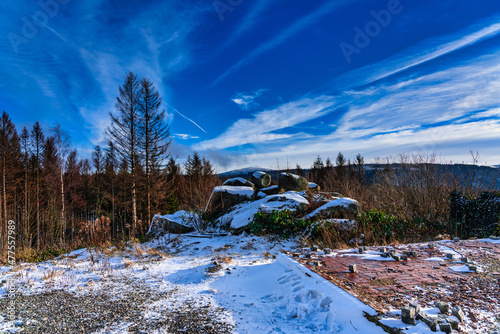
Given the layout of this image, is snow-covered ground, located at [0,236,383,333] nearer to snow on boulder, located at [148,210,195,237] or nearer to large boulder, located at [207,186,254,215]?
snow on boulder, located at [148,210,195,237]

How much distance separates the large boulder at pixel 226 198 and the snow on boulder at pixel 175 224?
0.84 meters

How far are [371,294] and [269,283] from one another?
5.39 feet

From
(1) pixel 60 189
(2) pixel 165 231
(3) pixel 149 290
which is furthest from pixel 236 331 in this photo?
(1) pixel 60 189

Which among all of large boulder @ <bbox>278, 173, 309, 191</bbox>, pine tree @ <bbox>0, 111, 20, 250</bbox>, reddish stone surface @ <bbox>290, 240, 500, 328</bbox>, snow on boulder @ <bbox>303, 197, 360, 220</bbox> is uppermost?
pine tree @ <bbox>0, 111, 20, 250</bbox>

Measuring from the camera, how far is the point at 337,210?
7.55 m

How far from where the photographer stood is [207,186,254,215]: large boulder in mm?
10344

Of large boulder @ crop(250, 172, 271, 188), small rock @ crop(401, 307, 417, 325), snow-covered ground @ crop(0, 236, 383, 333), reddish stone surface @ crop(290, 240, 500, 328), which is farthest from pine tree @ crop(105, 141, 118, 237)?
small rock @ crop(401, 307, 417, 325)

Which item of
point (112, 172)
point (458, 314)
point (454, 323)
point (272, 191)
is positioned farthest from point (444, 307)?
point (112, 172)

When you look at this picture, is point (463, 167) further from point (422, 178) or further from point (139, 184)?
point (139, 184)

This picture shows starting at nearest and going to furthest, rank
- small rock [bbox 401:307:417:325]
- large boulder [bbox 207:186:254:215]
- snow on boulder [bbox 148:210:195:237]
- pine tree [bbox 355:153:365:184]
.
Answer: small rock [bbox 401:307:417:325], snow on boulder [bbox 148:210:195:237], large boulder [bbox 207:186:254:215], pine tree [bbox 355:153:365:184]

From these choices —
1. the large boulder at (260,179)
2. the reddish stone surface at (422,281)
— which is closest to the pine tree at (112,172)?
the large boulder at (260,179)

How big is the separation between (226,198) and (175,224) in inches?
89.0

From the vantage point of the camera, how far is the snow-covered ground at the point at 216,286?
2.68 m

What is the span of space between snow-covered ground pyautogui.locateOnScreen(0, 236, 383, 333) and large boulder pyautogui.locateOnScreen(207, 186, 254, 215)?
3552mm
